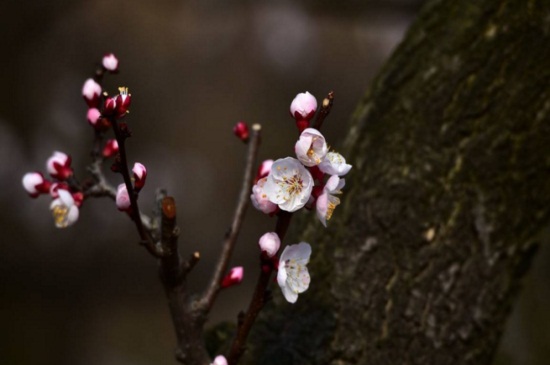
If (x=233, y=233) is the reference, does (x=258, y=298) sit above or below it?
below

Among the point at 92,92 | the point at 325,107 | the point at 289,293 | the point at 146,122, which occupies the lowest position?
the point at 289,293

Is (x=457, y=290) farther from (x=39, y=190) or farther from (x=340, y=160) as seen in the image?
(x=39, y=190)

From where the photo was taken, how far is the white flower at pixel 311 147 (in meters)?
0.56

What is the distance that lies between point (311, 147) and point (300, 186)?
0.03 m

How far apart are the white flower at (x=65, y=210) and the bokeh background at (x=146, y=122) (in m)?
1.83

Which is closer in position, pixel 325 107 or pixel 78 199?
pixel 325 107

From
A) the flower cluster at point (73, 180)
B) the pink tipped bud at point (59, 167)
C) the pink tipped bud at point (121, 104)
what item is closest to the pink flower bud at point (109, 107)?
the pink tipped bud at point (121, 104)

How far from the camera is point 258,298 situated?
0.67 meters

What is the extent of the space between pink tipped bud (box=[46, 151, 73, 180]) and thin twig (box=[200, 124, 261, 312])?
0.19 m

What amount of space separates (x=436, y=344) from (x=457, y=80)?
13.2 inches

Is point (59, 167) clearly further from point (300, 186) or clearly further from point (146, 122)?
point (146, 122)

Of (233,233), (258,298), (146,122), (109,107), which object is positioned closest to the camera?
(109,107)

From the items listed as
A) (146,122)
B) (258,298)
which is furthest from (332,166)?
(146,122)

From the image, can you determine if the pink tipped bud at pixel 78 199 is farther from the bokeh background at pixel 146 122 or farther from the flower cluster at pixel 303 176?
the bokeh background at pixel 146 122
